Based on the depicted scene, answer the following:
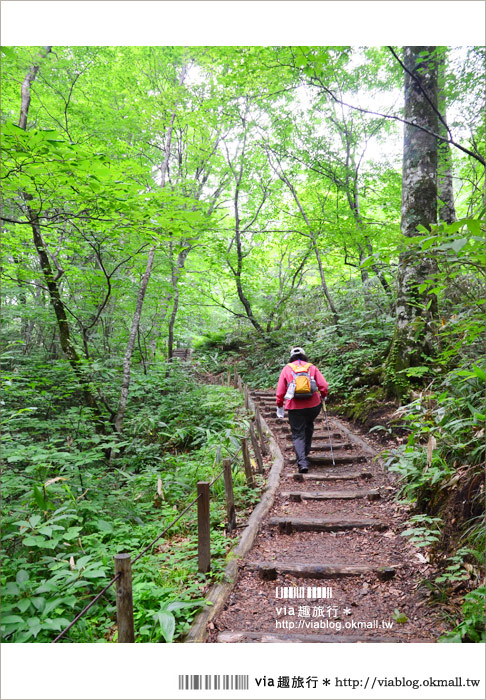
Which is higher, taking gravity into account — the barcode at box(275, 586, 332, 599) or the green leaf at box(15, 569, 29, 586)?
the green leaf at box(15, 569, 29, 586)

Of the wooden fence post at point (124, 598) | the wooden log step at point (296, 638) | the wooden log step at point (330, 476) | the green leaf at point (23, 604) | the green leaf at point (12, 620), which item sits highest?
the wooden fence post at point (124, 598)

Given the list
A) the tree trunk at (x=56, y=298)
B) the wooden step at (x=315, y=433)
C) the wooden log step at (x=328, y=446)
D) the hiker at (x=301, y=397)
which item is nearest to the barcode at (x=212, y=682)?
the hiker at (x=301, y=397)

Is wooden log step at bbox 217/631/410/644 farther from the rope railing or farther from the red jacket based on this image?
the red jacket

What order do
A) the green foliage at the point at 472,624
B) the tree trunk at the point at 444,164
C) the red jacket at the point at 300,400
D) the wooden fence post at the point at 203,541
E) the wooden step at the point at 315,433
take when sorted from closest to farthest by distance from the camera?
the green foliage at the point at 472,624
the wooden fence post at the point at 203,541
the tree trunk at the point at 444,164
the red jacket at the point at 300,400
the wooden step at the point at 315,433

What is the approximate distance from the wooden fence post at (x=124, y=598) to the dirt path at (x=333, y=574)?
2.08 ft

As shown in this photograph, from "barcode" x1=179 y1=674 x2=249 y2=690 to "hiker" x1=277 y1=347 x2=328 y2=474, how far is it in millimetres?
3921

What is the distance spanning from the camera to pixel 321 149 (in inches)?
407

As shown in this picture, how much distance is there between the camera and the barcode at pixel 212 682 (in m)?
1.52

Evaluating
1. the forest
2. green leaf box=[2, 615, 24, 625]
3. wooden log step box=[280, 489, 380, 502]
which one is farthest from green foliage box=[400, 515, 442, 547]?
green leaf box=[2, 615, 24, 625]

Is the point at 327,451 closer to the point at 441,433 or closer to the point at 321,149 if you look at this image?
the point at 441,433

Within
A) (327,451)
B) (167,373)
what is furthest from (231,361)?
(327,451)

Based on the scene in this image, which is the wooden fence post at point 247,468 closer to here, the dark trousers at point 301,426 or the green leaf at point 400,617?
the dark trousers at point 301,426

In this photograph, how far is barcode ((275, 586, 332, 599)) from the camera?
2.31 meters

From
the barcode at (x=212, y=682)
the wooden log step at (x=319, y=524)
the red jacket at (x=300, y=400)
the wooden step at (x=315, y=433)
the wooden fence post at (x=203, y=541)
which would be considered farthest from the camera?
the wooden step at (x=315, y=433)
